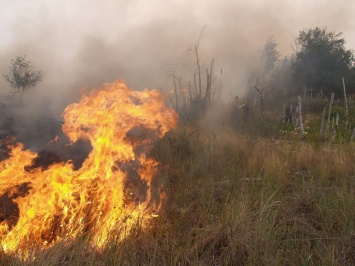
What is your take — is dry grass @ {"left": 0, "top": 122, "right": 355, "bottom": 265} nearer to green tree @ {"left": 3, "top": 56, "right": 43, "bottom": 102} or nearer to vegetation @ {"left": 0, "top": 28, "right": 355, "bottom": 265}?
vegetation @ {"left": 0, "top": 28, "right": 355, "bottom": 265}

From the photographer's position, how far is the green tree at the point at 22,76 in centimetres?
1652

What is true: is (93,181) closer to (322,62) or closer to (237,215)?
(237,215)

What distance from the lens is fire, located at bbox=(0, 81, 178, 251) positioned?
10.5 feet

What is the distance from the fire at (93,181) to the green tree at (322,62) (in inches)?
832

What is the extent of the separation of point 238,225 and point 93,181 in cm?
197

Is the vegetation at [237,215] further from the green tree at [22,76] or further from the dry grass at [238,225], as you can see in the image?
the green tree at [22,76]

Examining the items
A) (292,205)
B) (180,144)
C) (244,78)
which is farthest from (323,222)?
(244,78)

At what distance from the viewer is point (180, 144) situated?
6.40 m

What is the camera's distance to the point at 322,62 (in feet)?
77.2

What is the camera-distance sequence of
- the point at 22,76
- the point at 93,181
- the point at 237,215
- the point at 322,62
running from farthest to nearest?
the point at 322,62
the point at 22,76
the point at 93,181
the point at 237,215

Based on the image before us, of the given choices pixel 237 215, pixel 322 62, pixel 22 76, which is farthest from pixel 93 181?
pixel 322 62

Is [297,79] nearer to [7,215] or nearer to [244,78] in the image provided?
[244,78]

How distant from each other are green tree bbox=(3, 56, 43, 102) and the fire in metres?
14.0

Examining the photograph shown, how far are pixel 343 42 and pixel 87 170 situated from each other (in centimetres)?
2659
